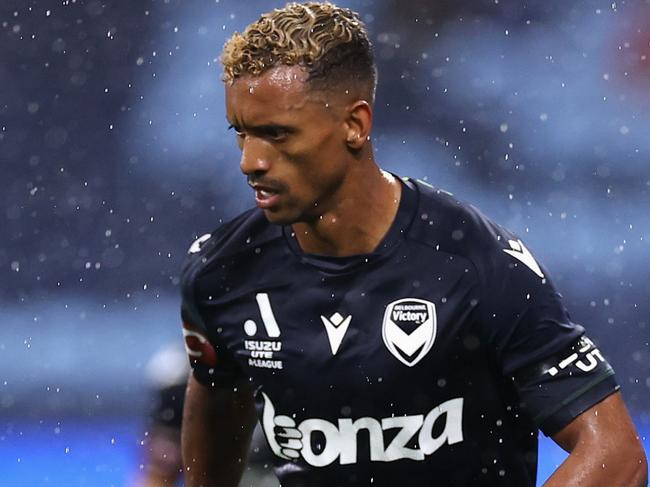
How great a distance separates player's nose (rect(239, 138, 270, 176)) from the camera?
3.21 meters

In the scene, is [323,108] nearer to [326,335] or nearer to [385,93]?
[326,335]

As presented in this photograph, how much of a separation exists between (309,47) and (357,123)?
0.20 meters

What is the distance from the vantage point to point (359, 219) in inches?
134

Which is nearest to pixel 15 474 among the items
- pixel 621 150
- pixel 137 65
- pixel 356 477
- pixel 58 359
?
pixel 58 359

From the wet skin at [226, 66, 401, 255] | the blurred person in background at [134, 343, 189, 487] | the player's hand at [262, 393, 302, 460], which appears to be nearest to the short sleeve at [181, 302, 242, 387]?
the player's hand at [262, 393, 302, 460]

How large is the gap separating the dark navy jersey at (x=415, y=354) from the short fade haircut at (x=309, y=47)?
1.16 feet

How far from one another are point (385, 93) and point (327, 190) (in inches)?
154

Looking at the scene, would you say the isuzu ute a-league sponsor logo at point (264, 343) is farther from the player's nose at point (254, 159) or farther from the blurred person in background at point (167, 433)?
the blurred person in background at point (167, 433)

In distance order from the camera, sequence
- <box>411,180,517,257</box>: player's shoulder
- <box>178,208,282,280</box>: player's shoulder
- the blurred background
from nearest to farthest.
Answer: <box>411,180,517,257</box>: player's shoulder < <box>178,208,282,280</box>: player's shoulder < the blurred background

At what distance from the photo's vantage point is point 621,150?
Result: 7.05 meters

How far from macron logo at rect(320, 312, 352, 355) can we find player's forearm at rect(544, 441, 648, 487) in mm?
581

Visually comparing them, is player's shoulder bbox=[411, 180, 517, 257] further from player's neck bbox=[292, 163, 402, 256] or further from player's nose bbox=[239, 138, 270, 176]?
player's nose bbox=[239, 138, 270, 176]

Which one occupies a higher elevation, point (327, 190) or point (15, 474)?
point (327, 190)

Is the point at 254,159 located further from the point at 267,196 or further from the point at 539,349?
the point at 539,349
